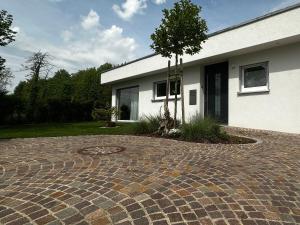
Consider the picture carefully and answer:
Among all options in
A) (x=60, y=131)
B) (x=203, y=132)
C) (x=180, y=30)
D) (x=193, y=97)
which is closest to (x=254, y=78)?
(x=193, y=97)

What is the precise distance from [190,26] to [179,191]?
23.1 ft

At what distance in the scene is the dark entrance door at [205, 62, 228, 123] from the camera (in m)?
13.3

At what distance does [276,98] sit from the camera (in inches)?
423

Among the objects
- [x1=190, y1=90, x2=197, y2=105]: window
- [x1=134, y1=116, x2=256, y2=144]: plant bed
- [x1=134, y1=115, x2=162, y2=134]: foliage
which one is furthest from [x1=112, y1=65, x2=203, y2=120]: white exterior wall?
[x1=134, y1=116, x2=256, y2=144]: plant bed

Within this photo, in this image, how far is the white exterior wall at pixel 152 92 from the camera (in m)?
14.6

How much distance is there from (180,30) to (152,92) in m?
8.96

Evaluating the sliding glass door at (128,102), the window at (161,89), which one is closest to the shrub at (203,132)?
the window at (161,89)

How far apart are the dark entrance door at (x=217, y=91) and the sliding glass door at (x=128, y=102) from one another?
22.1 ft

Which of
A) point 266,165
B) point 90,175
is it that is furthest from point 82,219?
point 266,165

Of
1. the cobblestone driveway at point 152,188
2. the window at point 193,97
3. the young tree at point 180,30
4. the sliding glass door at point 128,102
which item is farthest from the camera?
the sliding glass door at point 128,102

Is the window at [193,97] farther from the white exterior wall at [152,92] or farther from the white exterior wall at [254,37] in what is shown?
the white exterior wall at [254,37]

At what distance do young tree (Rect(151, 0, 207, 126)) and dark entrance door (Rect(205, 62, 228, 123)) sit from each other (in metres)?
4.09

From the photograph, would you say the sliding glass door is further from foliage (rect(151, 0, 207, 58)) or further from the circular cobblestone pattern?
the circular cobblestone pattern

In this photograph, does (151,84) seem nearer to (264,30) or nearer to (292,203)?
(264,30)
